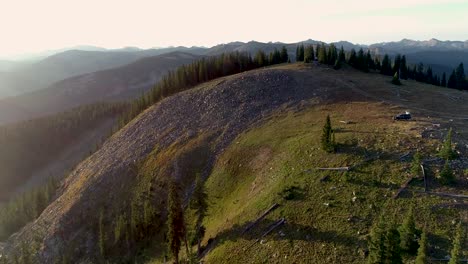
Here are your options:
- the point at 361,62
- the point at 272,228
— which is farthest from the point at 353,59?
the point at 272,228

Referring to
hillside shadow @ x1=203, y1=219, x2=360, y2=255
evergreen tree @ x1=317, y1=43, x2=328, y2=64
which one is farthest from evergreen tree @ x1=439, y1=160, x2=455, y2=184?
evergreen tree @ x1=317, y1=43, x2=328, y2=64

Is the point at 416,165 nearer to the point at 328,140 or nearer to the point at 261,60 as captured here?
the point at 328,140

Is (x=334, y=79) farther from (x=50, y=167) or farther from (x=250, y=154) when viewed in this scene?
(x=50, y=167)

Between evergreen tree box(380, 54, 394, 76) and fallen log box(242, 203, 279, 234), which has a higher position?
evergreen tree box(380, 54, 394, 76)

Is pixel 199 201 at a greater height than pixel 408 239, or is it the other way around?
pixel 408 239

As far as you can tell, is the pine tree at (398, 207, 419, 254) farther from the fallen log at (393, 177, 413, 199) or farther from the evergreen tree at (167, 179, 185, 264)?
the evergreen tree at (167, 179, 185, 264)

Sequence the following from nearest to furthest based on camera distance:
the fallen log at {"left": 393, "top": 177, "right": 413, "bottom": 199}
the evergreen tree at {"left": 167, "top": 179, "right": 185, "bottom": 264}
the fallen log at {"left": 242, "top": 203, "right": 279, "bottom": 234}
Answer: the fallen log at {"left": 393, "top": 177, "right": 413, "bottom": 199}, the fallen log at {"left": 242, "top": 203, "right": 279, "bottom": 234}, the evergreen tree at {"left": 167, "top": 179, "right": 185, "bottom": 264}

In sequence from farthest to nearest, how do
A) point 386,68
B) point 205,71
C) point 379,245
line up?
point 205,71 → point 386,68 → point 379,245

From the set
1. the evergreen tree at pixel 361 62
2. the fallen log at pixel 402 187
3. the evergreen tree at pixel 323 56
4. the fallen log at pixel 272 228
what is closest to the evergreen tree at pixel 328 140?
the fallen log at pixel 402 187
